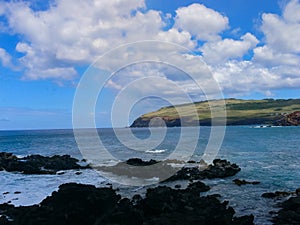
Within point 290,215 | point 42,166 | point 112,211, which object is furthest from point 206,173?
point 42,166

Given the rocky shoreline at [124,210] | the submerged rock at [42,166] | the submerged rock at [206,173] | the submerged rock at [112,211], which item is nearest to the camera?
the submerged rock at [112,211]

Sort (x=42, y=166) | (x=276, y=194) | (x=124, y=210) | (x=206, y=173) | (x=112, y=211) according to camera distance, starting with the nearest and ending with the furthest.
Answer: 1. (x=124, y=210)
2. (x=112, y=211)
3. (x=276, y=194)
4. (x=206, y=173)
5. (x=42, y=166)

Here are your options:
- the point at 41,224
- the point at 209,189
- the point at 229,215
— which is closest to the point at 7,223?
the point at 41,224

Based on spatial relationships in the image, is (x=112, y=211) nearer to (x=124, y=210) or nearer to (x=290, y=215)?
(x=124, y=210)

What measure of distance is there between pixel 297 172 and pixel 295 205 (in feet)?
67.7

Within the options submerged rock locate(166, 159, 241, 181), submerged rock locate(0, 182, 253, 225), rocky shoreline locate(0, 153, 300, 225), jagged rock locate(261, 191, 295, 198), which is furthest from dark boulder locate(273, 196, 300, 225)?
submerged rock locate(166, 159, 241, 181)

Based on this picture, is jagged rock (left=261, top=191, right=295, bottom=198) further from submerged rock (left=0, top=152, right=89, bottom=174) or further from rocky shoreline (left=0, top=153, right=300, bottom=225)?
submerged rock (left=0, top=152, right=89, bottom=174)

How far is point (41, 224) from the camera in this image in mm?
Result: 20250

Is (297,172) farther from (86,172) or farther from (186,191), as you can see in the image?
(86,172)

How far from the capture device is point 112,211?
69.3ft

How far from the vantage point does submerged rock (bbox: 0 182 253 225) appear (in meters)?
20.1

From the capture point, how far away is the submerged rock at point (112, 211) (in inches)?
791

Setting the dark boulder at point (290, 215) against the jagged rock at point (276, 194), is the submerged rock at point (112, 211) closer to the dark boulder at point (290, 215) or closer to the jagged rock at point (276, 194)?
the dark boulder at point (290, 215)

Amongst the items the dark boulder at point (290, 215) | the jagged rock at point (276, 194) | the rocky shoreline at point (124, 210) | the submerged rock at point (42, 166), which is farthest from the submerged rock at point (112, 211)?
the submerged rock at point (42, 166)
